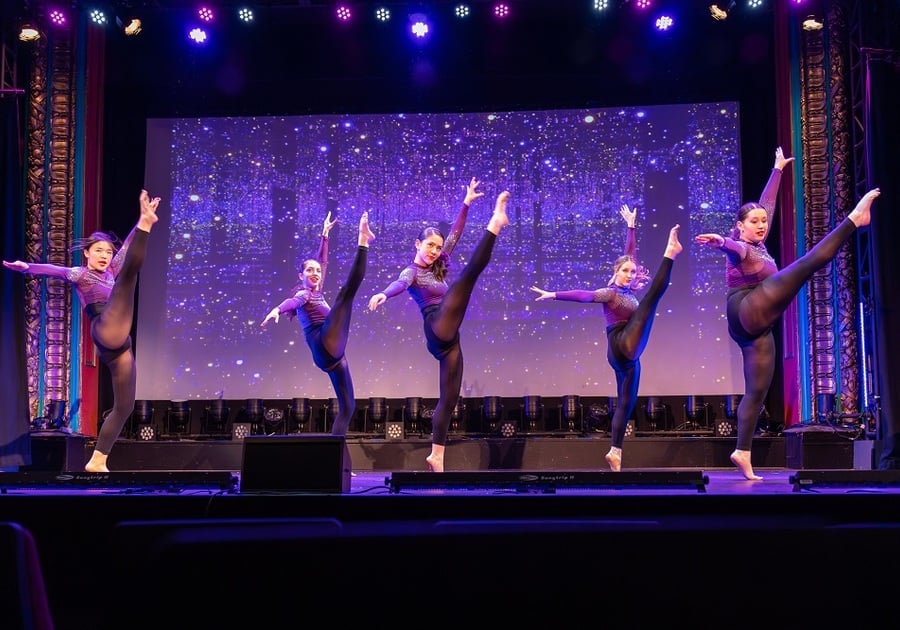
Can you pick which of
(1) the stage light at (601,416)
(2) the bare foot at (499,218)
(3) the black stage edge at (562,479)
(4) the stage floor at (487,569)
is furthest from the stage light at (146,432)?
(4) the stage floor at (487,569)

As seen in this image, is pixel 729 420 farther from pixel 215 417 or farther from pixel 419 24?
pixel 215 417

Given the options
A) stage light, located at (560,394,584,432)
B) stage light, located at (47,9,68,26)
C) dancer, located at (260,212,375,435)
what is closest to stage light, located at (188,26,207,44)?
stage light, located at (47,9,68,26)

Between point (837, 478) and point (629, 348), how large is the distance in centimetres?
192

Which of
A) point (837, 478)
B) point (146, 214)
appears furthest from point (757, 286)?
point (146, 214)

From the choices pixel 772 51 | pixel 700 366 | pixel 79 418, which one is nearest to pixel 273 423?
pixel 79 418

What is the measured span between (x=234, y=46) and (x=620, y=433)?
6.53 meters

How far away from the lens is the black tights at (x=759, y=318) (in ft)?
17.0

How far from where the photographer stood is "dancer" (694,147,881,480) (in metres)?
5.18

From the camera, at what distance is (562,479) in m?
4.06

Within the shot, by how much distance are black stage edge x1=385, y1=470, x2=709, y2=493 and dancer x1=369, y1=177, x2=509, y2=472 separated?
4.83 ft

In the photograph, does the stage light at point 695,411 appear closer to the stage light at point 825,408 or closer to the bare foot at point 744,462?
the stage light at point 825,408

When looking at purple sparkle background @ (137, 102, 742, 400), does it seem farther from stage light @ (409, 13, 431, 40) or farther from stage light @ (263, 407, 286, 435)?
stage light @ (409, 13, 431, 40)

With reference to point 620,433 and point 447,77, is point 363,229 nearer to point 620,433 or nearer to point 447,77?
point 620,433

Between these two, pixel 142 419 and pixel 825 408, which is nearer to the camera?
pixel 825 408
